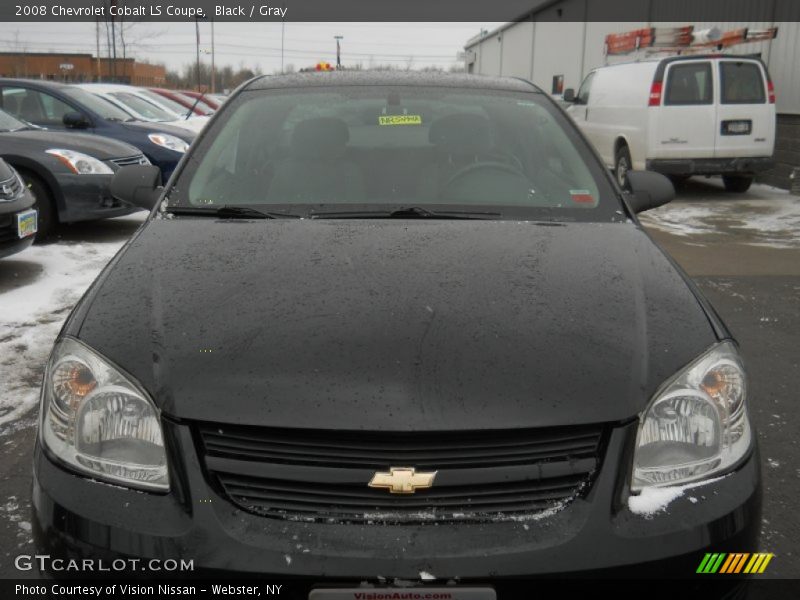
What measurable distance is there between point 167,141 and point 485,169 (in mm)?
8019

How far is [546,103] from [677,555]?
7.52 feet

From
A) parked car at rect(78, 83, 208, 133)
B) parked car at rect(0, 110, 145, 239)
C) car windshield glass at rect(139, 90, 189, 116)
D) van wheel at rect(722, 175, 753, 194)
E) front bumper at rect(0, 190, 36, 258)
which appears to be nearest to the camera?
front bumper at rect(0, 190, 36, 258)

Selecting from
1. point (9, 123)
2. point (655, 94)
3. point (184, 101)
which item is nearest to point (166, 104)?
point (184, 101)

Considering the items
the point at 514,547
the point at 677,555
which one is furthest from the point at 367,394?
the point at 677,555

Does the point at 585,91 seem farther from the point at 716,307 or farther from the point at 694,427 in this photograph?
the point at 694,427

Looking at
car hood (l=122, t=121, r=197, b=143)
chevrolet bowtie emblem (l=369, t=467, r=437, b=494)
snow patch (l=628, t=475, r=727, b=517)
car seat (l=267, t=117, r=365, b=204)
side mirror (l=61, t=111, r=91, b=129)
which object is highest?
car seat (l=267, t=117, r=365, b=204)

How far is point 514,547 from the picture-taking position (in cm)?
167

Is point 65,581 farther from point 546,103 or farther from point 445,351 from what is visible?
point 546,103

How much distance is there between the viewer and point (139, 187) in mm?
3365

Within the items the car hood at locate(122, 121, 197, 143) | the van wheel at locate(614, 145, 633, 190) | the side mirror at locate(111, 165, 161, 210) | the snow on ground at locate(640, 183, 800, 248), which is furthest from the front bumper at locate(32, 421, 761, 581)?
the van wheel at locate(614, 145, 633, 190)

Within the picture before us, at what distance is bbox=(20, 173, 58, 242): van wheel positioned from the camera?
765 cm

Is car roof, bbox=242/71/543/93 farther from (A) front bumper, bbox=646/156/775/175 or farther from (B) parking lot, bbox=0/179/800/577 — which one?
(A) front bumper, bbox=646/156/775/175

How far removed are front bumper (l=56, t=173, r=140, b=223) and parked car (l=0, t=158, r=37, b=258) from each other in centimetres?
128

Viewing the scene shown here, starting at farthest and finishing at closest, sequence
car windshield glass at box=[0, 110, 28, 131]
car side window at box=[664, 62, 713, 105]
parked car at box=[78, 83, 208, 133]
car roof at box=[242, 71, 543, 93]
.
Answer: parked car at box=[78, 83, 208, 133] → car side window at box=[664, 62, 713, 105] → car windshield glass at box=[0, 110, 28, 131] → car roof at box=[242, 71, 543, 93]
